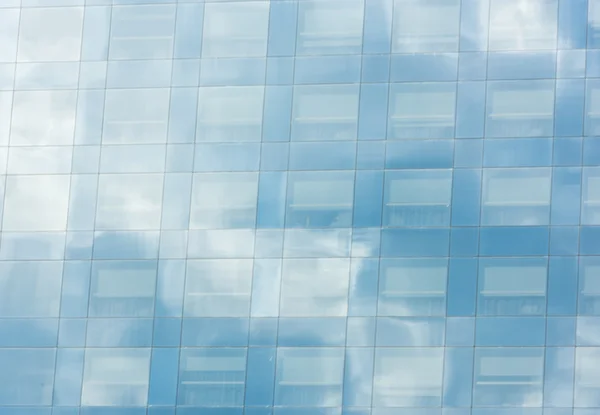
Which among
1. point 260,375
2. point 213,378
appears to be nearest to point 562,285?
point 260,375

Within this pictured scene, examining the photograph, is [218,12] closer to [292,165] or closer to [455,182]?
[292,165]

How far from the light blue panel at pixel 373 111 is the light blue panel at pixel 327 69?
0.69 meters

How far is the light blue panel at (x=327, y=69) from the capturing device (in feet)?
188

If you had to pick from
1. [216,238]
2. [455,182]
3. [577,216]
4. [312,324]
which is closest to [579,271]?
[577,216]

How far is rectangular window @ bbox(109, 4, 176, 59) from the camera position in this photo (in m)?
58.6

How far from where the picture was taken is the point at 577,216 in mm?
54781

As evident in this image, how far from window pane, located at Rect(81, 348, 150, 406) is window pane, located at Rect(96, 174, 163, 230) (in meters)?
4.63

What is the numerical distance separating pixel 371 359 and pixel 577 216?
8.75 m

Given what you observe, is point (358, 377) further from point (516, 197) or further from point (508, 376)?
point (516, 197)

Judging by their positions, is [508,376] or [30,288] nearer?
[508,376]

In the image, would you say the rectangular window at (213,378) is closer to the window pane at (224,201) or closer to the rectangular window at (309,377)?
the rectangular window at (309,377)

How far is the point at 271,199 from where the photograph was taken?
56.4 meters

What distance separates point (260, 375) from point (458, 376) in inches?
272

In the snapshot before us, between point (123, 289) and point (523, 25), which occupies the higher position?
point (523, 25)
